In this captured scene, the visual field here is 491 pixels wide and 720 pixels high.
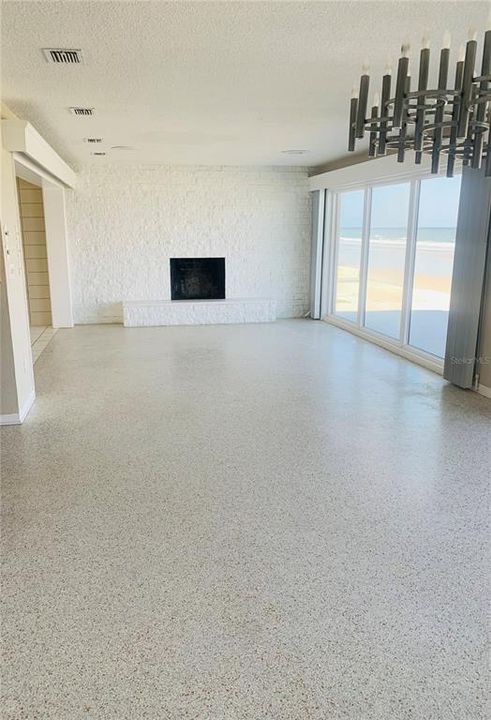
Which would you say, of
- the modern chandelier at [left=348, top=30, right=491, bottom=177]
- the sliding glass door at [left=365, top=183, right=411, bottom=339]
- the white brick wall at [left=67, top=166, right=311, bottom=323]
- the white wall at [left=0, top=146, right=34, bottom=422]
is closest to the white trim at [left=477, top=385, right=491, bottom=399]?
the sliding glass door at [left=365, top=183, right=411, bottom=339]

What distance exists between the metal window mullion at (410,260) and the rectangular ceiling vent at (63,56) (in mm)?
4118

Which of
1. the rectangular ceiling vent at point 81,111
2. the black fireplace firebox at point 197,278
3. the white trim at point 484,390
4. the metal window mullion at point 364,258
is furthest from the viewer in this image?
the black fireplace firebox at point 197,278

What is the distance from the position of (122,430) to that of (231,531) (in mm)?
1720

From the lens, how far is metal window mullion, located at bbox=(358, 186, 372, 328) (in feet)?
24.3

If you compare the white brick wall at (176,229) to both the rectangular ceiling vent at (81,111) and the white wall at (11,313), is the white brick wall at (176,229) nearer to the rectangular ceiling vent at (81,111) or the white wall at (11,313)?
the rectangular ceiling vent at (81,111)

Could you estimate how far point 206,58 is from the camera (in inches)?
131

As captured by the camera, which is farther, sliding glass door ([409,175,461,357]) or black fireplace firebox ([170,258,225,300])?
black fireplace firebox ([170,258,225,300])

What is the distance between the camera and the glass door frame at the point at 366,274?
6211 millimetres

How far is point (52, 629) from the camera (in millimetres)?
2086

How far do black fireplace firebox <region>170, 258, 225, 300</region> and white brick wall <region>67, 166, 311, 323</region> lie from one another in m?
0.12

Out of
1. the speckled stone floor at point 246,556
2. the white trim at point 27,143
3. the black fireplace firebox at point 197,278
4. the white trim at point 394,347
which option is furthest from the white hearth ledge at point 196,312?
the speckled stone floor at point 246,556

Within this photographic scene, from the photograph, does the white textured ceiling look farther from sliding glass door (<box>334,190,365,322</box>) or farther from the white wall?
sliding glass door (<box>334,190,365,322</box>)

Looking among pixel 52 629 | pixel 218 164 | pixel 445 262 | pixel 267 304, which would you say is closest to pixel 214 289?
pixel 267 304

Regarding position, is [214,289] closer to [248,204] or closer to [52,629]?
[248,204]
